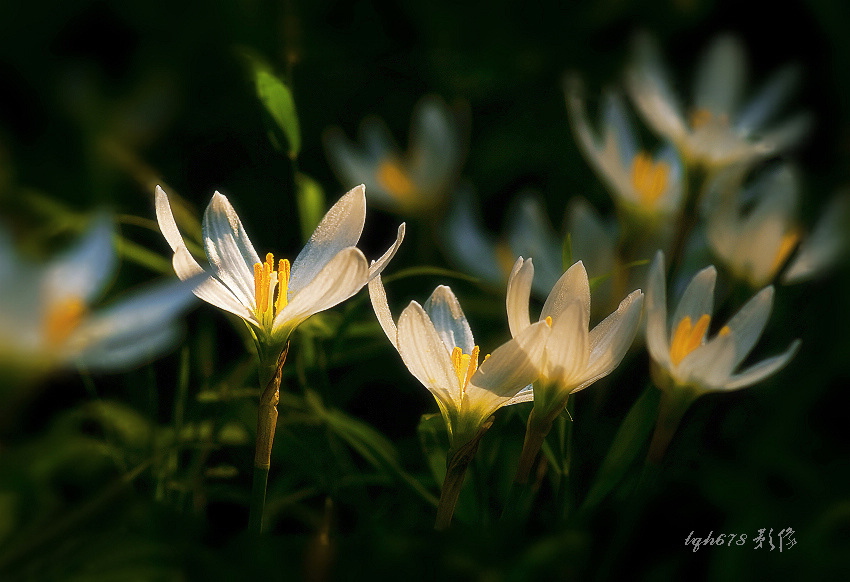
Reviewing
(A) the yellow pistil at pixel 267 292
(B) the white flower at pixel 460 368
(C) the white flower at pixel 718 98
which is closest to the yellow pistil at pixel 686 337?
(B) the white flower at pixel 460 368

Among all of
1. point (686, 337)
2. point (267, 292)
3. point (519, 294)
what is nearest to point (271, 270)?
point (267, 292)

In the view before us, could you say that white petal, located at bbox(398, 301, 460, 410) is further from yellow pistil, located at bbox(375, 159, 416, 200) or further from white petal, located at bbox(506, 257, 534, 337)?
yellow pistil, located at bbox(375, 159, 416, 200)

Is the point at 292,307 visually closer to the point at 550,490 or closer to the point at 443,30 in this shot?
the point at 550,490

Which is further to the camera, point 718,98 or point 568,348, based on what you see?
point 718,98

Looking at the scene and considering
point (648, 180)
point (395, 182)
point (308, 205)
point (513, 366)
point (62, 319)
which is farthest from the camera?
point (395, 182)

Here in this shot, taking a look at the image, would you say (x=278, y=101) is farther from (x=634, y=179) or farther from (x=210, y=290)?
(x=634, y=179)

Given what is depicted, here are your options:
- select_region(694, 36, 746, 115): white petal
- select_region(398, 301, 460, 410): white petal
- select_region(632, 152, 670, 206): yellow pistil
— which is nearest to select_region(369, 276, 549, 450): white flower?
select_region(398, 301, 460, 410): white petal

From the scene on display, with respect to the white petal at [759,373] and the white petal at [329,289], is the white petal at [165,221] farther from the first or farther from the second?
the white petal at [759,373]
